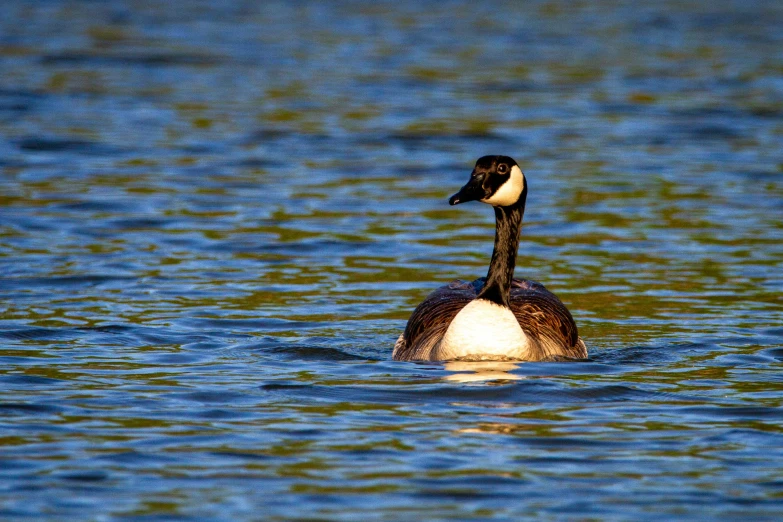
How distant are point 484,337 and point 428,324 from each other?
2.51ft

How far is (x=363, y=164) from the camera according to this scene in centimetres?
2130

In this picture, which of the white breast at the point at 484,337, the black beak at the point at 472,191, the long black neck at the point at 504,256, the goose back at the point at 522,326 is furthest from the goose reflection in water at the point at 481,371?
the black beak at the point at 472,191

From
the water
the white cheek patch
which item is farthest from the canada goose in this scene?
the water

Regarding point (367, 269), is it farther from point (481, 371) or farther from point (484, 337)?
point (481, 371)

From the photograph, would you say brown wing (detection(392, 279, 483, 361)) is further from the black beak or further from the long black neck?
the black beak

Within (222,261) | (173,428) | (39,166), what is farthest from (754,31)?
(173,428)

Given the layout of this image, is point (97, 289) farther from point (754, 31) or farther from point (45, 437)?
point (754, 31)

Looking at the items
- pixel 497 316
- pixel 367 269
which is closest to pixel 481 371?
pixel 497 316

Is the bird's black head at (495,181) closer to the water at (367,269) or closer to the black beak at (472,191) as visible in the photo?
the black beak at (472,191)

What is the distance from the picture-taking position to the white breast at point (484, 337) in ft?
35.4

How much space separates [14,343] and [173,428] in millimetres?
3318

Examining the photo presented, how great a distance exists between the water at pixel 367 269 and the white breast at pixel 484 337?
17 cm

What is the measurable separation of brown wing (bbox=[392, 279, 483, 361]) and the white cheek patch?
96cm

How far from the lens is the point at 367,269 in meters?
15.2
